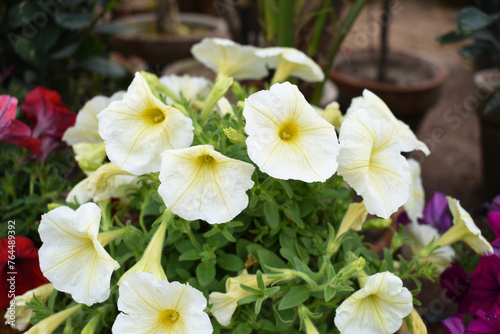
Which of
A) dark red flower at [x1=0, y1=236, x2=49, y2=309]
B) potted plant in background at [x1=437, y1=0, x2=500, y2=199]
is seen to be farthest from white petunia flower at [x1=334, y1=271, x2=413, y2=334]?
potted plant in background at [x1=437, y1=0, x2=500, y2=199]

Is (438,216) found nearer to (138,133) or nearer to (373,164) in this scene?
(373,164)

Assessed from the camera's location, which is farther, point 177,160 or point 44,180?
point 44,180

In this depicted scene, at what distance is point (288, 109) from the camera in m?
0.70

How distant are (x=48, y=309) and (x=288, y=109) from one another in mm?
515

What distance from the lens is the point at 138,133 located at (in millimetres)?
743

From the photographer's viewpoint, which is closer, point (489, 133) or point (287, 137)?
point (287, 137)

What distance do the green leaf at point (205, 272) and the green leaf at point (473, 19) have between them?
107cm

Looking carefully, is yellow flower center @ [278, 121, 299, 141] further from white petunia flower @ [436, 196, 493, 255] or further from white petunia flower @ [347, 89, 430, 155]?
white petunia flower @ [436, 196, 493, 255]

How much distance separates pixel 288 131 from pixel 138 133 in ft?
0.71

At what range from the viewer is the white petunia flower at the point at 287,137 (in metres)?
0.67

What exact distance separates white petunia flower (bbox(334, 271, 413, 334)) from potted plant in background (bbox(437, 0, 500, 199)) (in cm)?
96

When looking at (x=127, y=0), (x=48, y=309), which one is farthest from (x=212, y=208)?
(x=127, y=0)

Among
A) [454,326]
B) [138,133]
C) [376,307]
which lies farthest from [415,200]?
[138,133]

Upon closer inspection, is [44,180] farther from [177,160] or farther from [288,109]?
[288,109]
